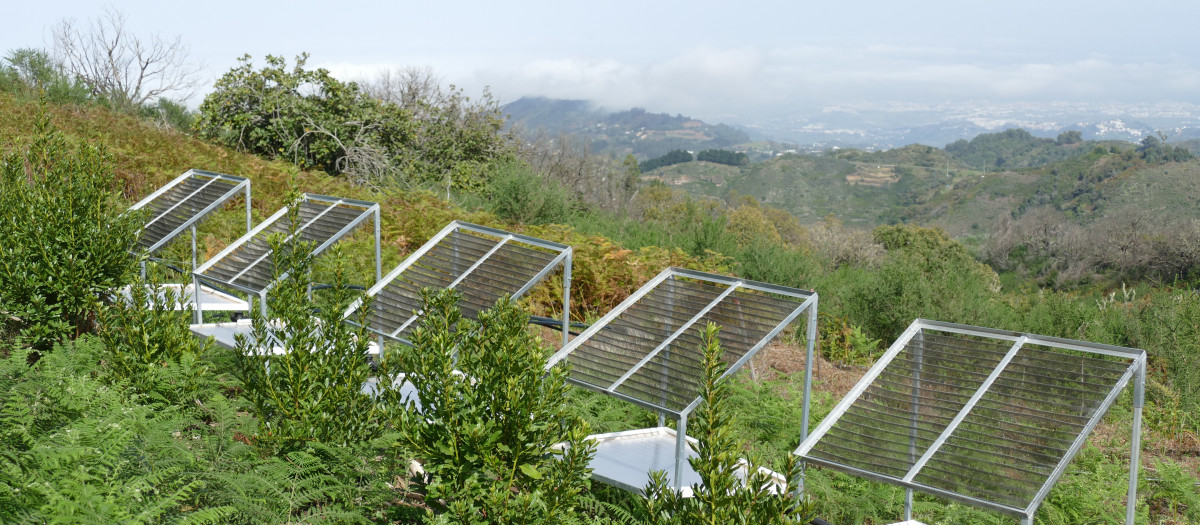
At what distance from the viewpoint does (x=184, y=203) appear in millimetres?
8539

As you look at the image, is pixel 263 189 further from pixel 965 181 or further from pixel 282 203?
pixel 965 181

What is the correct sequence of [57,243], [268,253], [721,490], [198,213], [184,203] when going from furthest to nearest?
[184,203], [198,213], [268,253], [57,243], [721,490]

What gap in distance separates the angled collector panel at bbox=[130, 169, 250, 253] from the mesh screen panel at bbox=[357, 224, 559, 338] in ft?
8.99

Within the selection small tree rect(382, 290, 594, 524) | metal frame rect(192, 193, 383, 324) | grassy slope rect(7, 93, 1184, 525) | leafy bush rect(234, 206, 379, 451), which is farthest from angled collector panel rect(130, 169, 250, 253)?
small tree rect(382, 290, 594, 524)

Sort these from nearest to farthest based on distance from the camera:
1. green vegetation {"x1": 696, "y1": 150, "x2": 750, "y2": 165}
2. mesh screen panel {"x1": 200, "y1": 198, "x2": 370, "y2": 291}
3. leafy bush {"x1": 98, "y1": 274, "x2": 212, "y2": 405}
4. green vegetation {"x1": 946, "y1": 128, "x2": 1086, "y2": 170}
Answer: leafy bush {"x1": 98, "y1": 274, "x2": 212, "y2": 405} → mesh screen panel {"x1": 200, "y1": 198, "x2": 370, "y2": 291} → green vegetation {"x1": 946, "y1": 128, "x2": 1086, "y2": 170} → green vegetation {"x1": 696, "y1": 150, "x2": 750, "y2": 165}

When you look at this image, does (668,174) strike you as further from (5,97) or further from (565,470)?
(565,470)

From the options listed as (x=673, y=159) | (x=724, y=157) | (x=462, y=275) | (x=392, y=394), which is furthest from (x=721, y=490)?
(x=673, y=159)

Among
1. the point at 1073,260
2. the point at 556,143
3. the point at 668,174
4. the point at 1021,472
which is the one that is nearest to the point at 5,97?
the point at 1021,472

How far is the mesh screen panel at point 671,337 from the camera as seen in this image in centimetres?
443

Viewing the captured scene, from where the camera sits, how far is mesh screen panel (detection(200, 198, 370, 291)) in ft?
22.2

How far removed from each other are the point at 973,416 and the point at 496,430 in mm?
2268

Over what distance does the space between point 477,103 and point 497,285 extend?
18413 mm

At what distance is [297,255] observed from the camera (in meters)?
4.77

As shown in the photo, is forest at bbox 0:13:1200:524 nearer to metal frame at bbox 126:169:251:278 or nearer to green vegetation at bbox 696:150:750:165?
metal frame at bbox 126:169:251:278
